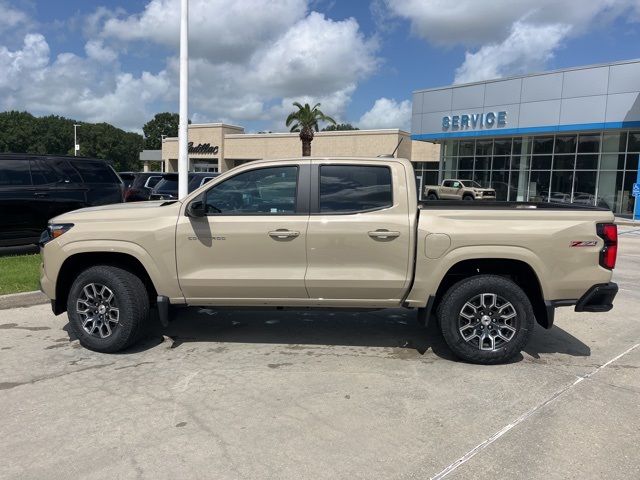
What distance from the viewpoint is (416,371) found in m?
4.82

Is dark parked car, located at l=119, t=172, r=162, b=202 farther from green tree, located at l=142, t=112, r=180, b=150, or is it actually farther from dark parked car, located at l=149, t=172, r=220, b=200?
green tree, located at l=142, t=112, r=180, b=150

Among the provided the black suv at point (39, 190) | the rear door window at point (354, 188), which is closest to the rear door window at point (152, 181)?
the black suv at point (39, 190)

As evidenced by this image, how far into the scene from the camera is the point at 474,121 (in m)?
32.7

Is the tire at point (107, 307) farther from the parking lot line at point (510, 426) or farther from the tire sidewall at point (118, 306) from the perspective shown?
the parking lot line at point (510, 426)

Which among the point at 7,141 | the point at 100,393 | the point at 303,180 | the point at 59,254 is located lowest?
the point at 100,393

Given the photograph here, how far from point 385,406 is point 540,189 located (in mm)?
30345

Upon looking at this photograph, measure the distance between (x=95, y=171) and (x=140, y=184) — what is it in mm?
5914

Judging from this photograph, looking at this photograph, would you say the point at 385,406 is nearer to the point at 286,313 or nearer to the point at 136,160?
the point at 286,313

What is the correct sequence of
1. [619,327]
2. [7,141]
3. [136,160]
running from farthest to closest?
[136,160]
[7,141]
[619,327]

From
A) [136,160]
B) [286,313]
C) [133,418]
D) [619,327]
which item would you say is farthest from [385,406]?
[136,160]

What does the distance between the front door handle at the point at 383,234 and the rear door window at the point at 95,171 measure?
7.71 meters

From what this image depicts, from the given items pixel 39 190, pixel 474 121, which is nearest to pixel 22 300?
pixel 39 190

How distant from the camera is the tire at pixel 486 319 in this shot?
190 inches

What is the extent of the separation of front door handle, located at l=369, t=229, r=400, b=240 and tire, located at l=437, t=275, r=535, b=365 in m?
0.75
